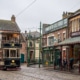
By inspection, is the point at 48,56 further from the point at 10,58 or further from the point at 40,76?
the point at 40,76

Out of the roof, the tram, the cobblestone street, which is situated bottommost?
the cobblestone street

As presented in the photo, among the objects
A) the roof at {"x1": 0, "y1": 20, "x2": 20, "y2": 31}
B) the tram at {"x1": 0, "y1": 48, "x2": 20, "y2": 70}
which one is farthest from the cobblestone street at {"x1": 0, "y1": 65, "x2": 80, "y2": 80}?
the roof at {"x1": 0, "y1": 20, "x2": 20, "y2": 31}

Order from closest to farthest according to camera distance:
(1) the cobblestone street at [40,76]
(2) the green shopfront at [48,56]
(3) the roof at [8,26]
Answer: (1) the cobblestone street at [40,76] → (2) the green shopfront at [48,56] → (3) the roof at [8,26]

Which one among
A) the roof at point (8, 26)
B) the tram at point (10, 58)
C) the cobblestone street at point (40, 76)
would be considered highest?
the roof at point (8, 26)

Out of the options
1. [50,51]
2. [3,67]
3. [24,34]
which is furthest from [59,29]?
[24,34]

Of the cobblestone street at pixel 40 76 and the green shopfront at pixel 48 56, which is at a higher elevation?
the green shopfront at pixel 48 56

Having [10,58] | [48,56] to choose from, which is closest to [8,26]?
[48,56]

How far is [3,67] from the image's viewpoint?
4256 centimetres

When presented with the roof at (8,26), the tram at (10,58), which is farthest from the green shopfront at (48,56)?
the tram at (10,58)

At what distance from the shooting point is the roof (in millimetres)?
51044

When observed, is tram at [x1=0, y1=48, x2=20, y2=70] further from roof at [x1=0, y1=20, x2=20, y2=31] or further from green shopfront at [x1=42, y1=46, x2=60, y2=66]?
roof at [x1=0, y1=20, x2=20, y2=31]

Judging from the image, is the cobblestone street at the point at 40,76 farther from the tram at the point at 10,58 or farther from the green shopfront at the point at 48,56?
the green shopfront at the point at 48,56

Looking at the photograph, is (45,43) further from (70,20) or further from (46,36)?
(70,20)

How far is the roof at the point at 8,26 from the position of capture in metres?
51.0
